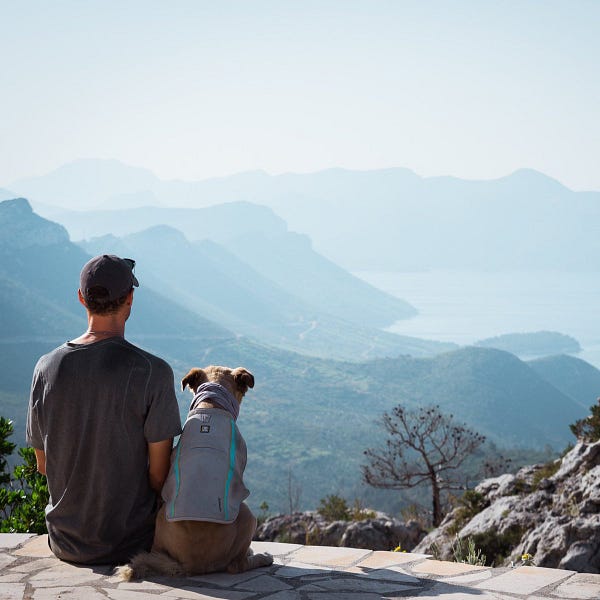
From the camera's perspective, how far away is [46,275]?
110938 mm

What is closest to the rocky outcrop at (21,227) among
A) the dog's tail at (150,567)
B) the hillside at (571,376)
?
the hillside at (571,376)

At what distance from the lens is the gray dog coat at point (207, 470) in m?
4.03

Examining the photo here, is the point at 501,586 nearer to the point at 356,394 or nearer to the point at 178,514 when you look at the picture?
the point at 178,514

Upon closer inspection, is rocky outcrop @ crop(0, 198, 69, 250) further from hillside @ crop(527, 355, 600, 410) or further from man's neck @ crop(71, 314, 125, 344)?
man's neck @ crop(71, 314, 125, 344)

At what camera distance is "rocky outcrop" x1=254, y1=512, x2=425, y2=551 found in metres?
9.60

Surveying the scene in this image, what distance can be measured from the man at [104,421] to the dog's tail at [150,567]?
192mm

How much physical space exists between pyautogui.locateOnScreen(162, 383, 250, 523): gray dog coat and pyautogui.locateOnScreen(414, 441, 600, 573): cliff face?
→ 370 cm

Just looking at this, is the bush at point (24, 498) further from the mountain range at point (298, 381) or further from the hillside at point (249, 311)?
the hillside at point (249, 311)

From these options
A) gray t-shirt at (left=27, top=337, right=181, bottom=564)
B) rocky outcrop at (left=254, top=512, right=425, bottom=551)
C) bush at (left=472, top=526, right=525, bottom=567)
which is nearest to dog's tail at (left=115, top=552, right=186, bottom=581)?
gray t-shirt at (left=27, top=337, right=181, bottom=564)

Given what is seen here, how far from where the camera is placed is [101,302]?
13.7 ft

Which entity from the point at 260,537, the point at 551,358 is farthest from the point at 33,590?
the point at 551,358

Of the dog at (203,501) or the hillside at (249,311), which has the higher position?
the hillside at (249,311)

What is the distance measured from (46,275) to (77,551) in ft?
366

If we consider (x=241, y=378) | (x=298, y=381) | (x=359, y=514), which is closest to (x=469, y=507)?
(x=359, y=514)
